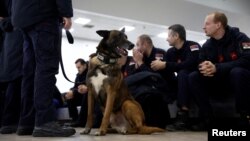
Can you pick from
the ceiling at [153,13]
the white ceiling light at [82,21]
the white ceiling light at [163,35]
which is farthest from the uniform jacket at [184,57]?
the white ceiling light at [163,35]

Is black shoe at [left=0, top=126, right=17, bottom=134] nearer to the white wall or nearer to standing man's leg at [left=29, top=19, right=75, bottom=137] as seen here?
standing man's leg at [left=29, top=19, right=75, bottom=137]

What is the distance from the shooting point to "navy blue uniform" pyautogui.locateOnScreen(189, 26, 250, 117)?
2682 mm

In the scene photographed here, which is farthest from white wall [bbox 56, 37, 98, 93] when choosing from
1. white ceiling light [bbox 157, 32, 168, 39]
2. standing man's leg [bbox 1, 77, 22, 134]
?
standing man's leg [bbox 1, 77, 22, 134]

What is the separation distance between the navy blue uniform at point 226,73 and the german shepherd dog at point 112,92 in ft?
2.07

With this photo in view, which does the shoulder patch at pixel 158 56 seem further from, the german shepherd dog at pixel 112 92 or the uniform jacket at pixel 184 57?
the german shepherd dog at pixel 112 92

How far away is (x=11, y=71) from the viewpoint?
8.87 ft

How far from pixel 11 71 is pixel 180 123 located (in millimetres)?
1637

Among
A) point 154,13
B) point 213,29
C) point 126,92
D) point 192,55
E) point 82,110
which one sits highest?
point 154,13

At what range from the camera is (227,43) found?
3092 mm

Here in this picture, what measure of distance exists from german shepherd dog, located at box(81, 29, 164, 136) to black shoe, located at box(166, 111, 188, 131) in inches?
20.9

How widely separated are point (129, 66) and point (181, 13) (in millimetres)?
5259

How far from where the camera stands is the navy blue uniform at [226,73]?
8.80 feet

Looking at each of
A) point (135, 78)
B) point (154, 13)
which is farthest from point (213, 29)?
point (154, 13)

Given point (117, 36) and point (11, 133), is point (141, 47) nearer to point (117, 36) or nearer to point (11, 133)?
point (117, 36)
